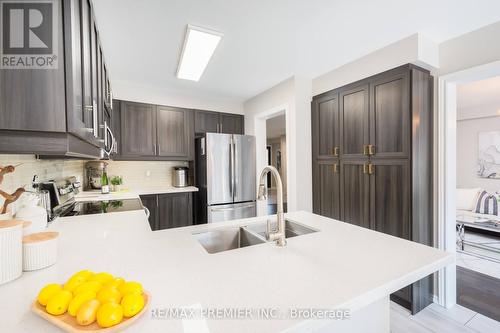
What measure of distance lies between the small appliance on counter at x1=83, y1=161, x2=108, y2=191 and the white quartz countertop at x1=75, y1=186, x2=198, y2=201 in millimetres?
143

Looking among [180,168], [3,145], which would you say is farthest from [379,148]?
[180,168]

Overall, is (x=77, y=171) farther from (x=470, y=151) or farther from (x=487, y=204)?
(x=470, y=151)

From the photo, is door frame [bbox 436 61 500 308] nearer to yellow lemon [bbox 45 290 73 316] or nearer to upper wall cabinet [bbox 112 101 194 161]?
yellow lemon [bbox 45 290 73 316]

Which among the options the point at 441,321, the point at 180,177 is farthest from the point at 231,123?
the point at 441,321

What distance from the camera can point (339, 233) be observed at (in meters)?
1.33

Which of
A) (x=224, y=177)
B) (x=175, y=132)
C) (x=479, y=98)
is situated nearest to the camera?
(x=224, y=177)

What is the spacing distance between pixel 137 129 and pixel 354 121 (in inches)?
115

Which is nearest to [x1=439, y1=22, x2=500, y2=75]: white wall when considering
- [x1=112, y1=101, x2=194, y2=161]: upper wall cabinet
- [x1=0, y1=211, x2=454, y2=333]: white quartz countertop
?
[x1=0, y1=211, x2=454, y2=333]: white quartz countertop

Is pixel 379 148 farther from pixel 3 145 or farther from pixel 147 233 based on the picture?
pixel 3 145

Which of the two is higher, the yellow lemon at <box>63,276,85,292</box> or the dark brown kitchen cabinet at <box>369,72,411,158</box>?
the dark brown kitchen cabinet at <box>369,72,411,158</box>

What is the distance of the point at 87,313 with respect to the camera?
0.55 meters

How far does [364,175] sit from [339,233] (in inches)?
49.3

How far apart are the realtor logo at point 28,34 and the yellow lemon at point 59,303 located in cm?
62

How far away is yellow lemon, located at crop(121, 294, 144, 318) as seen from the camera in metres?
0.58
